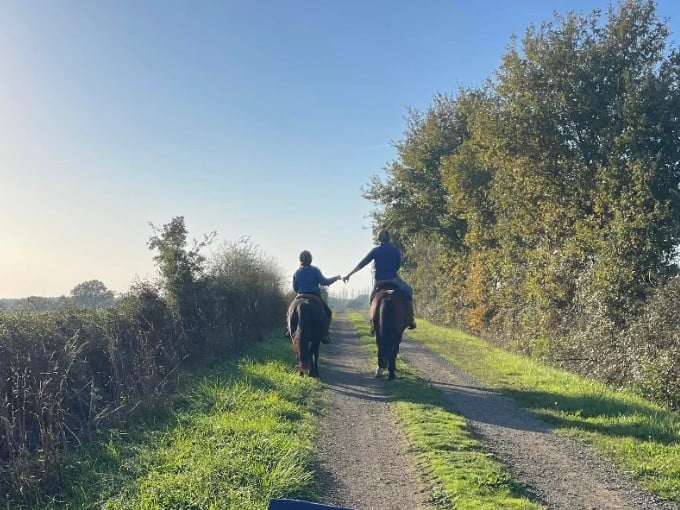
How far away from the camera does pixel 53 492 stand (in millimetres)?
6141

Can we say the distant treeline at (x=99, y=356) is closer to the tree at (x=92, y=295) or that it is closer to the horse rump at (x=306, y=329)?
the tree at (x=92, y=295)

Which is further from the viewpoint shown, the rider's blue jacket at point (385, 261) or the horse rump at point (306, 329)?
the rider's blue jacket at point (385, 261)

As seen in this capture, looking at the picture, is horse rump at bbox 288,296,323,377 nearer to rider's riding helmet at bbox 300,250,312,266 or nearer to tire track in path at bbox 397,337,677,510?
rider's riding helmet at bbox 300,250,312,266

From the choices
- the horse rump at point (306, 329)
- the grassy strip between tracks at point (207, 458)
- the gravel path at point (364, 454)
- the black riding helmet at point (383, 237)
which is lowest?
the gravel path at point (364, 454)

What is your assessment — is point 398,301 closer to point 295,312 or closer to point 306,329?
point 306,329

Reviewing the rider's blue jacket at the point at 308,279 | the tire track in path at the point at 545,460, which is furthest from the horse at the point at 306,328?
the tire track in path at the point at 545,460

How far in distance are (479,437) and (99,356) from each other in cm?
610

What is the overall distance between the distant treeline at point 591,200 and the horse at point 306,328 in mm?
5973

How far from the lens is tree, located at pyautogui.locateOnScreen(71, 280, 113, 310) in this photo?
11.0 meters

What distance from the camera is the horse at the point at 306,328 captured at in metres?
11.8

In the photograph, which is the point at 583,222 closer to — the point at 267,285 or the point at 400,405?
the point at 400,405

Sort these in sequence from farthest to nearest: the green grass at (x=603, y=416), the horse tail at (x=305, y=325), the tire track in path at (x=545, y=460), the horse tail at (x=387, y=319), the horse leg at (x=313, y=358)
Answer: the horse leg at (x=313, y=358) → the horse tail at (x=305, y=325) → the horse tail at (x=387, y=319) → the green grass at (x=603, y=416) → the tire track in path at (x=545, y=460)

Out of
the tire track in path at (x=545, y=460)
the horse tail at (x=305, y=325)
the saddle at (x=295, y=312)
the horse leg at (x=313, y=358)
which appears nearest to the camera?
the tire track in path at (x=545, y=460)

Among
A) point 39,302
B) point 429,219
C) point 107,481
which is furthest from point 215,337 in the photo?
point 429,219
